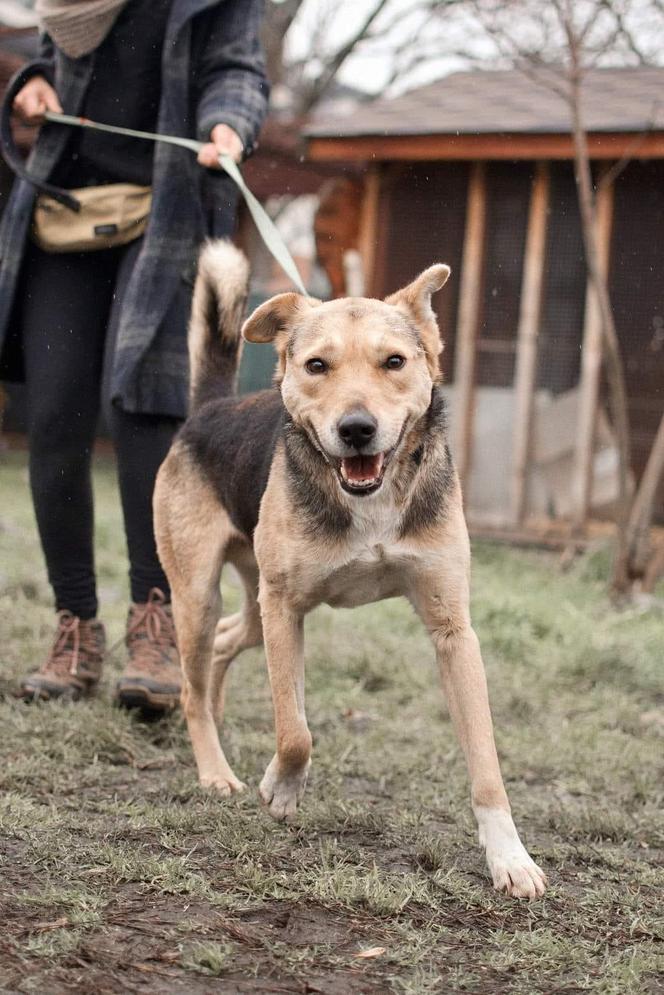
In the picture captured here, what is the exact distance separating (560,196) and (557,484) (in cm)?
217

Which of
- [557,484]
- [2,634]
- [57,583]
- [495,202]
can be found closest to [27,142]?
[495,202]

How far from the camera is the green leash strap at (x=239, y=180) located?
3.56 meters

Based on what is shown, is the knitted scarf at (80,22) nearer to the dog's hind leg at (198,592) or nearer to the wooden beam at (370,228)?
the dog's hind leg at (198,592)

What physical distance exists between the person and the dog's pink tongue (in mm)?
1256

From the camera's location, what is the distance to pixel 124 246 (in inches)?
159

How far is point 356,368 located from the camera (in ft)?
9.43

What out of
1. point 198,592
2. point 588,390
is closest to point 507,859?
point 198,592

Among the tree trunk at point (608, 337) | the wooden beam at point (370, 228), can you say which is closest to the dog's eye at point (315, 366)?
the tree trunk at point (608, 337)

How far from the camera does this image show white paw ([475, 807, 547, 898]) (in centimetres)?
263

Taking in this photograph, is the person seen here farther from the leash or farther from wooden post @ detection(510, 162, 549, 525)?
wooden post @ detection(510, 162, 549, 525)

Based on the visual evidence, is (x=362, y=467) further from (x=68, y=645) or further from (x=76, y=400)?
(x=68, y=645)

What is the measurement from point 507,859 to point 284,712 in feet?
2.13

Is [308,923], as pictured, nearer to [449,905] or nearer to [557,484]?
[449,905]

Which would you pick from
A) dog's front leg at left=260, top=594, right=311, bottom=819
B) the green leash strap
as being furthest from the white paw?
the green leash strap
